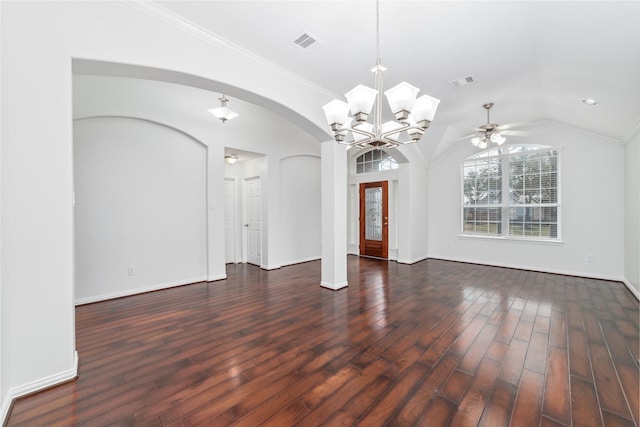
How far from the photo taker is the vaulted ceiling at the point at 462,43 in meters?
2.26

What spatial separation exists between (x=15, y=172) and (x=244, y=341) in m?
2.17

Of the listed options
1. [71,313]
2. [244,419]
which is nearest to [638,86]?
[244,419]

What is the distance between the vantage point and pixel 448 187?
662 centimetres

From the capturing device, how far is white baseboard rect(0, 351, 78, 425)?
163 cm

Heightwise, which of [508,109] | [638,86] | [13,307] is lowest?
[13,307]

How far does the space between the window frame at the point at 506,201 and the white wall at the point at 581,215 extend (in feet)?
0.26

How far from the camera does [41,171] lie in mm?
1867

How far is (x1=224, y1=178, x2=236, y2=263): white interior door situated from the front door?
349cm

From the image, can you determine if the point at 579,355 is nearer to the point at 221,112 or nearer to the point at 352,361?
the point at 352,361

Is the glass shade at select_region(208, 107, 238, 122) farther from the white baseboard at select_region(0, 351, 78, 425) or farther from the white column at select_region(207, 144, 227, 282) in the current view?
the white baseboard at select_region(0, 351, 78, 425)

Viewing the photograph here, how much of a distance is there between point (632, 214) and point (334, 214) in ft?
15.3

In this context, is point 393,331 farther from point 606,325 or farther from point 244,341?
point 606,325

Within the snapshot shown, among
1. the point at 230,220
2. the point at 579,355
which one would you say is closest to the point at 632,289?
the point at 579,355

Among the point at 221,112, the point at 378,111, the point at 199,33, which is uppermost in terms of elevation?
the point at 199,33
